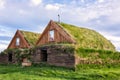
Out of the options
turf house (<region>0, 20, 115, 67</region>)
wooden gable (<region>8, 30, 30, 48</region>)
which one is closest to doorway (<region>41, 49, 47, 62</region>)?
turf house (<region>0, 20, 115, 67</region>)

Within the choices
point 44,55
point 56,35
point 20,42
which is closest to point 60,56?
point 56,35

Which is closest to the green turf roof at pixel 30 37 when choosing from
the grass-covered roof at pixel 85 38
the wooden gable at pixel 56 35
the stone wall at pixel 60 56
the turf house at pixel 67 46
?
the turf house at pixel 67 46

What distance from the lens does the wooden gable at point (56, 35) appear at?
33.6 m

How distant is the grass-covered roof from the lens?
33.6 m

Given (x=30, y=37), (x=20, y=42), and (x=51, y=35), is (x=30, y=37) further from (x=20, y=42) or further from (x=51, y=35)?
(x=51, y=35)

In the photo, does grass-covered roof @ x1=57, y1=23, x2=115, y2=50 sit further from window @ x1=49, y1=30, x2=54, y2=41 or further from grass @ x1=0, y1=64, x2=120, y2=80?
grass @ x1=0, y1=64, x2=120, y2=80

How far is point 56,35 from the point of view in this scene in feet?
116

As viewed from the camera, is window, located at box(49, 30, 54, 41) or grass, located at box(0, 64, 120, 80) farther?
window, located at box(49, 30, 54, 41)

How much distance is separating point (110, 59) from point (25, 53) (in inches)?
500

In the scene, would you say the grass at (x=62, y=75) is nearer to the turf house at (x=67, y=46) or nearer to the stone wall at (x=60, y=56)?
the stone wall at (x=60, y=56)

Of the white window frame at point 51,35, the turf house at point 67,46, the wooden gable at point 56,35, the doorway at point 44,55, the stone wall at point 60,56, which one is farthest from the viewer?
the white window frame at point 51,35

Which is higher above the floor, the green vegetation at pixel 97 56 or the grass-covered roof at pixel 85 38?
the grass-covered roof at pixel 85 38

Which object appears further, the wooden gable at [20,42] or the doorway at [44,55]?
the wooden gable at [20,42]

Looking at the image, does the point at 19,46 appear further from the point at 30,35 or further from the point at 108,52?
the point at 108,52
